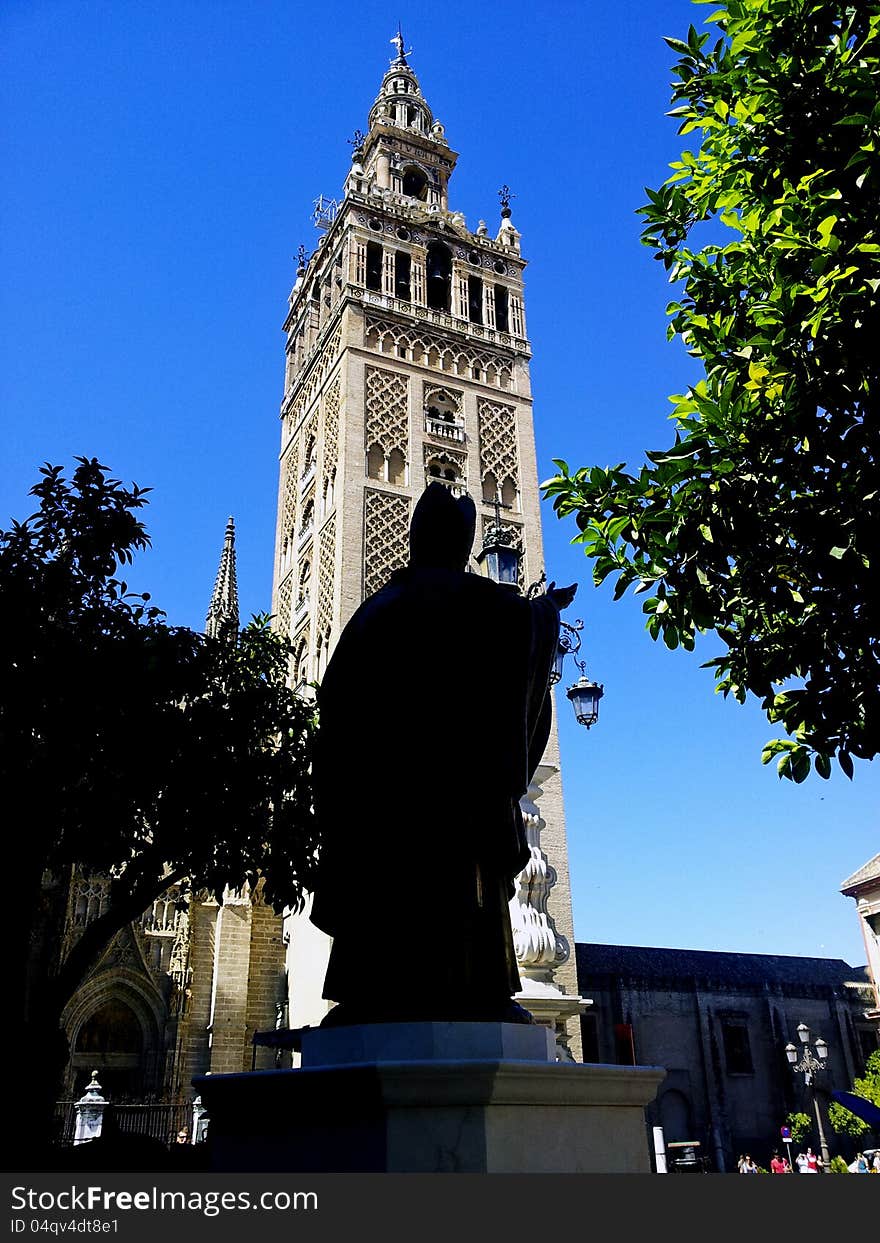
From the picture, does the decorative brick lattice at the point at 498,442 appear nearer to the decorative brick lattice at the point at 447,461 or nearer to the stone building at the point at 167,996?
the decorative brick lattice at the point at 447,461

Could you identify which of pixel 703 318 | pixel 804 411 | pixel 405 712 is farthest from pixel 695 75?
pixel 405 712

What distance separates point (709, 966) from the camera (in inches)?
1540

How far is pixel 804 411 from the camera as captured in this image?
243 inches

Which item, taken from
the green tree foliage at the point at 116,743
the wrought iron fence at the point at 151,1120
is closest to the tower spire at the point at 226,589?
the wrought iron fence at the point at 151,1120

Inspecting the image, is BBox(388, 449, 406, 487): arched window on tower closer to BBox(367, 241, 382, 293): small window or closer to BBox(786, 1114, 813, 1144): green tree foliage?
BBox(367, 241, 382, 293): small window

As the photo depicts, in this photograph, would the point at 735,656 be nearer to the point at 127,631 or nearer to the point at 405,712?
the point at 405,712

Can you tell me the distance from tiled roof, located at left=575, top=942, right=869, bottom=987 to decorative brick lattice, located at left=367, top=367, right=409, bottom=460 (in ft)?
66.4

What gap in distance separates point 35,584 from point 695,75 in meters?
7.54

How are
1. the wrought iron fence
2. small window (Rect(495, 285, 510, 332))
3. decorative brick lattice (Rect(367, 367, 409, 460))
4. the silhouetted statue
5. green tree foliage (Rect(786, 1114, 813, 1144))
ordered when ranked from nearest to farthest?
the silhouetted statue → the wrought iron fence → decorative brick lattice (Rect(367, 367, 409, 460)) → small window (Rect(495, 285, 510, 332)) → green tree foliage (Rect(786, 1114, 813, 1144))

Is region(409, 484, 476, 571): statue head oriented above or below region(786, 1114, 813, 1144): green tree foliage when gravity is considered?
above

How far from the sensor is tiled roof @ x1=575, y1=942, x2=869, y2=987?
117 feet

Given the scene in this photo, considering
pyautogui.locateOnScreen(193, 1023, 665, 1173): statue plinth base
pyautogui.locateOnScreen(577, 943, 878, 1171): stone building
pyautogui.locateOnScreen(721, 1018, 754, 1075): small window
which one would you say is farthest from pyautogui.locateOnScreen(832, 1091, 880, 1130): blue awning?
pyautogui.locateOnScreen(721, 1018, 754, 1075): small window

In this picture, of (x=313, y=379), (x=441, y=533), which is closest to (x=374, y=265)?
(x=313, y=379)

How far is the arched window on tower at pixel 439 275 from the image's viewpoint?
30.1 m
